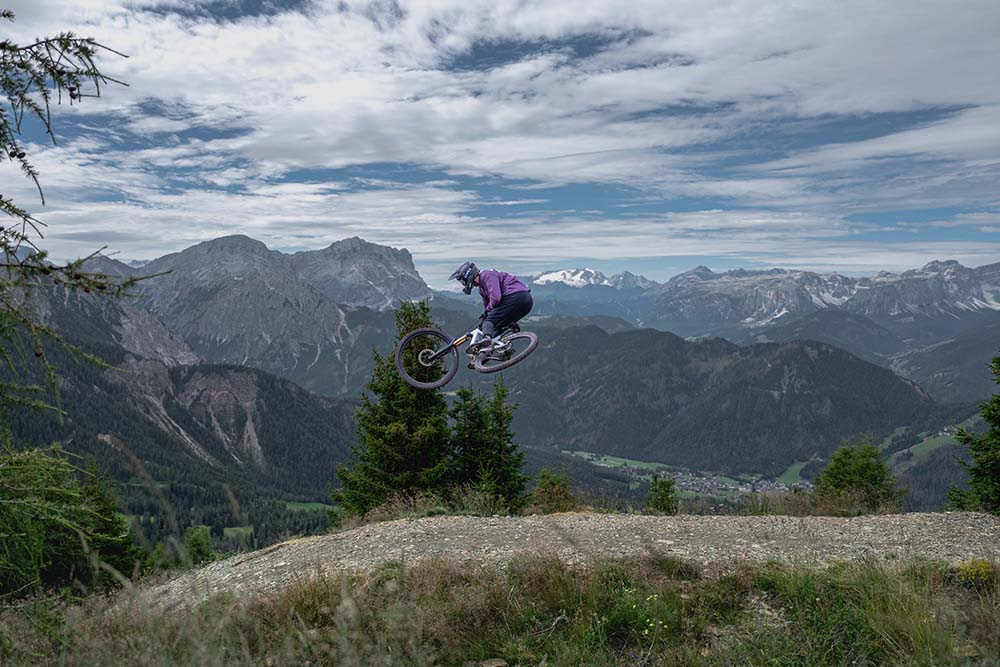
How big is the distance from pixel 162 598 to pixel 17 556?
4891 mm

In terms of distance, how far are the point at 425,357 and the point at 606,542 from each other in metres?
7.84

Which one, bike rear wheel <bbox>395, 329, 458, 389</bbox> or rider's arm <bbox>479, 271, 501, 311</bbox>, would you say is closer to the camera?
rider's arm <bbox>479, 271, 501, 311</bbox>

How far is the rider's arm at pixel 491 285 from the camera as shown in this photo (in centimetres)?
1409

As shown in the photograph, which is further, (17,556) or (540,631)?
(540,631)

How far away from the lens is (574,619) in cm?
732

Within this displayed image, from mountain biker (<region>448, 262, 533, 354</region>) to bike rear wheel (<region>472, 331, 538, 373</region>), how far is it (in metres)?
0.36

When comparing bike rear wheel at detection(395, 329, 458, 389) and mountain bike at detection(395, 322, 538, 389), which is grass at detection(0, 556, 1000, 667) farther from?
bike rear wheel at detection(395, 329, 458, 389)

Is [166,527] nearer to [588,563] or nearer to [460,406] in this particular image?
[588,563]

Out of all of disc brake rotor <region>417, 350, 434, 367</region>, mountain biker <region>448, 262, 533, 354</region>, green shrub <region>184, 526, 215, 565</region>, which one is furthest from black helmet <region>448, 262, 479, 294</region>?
green shrub <region>184, 526, 215, 565</region>

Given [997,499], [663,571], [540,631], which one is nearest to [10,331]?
[540,631]

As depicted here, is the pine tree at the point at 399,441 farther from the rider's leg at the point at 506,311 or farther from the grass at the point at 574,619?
the grass at the point at 574,619

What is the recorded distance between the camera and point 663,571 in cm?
895

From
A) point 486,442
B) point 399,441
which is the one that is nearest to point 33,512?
point 399,441

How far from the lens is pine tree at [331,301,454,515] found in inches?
956
